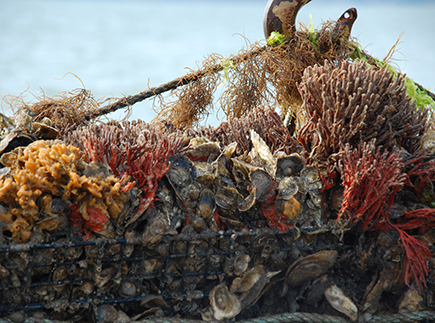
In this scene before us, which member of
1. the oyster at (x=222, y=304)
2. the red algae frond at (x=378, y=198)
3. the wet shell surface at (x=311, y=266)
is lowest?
the oyster at (x=222, y=304)

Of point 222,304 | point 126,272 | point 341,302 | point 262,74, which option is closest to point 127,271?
point 126,272

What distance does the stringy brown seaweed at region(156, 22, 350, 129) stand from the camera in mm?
2809

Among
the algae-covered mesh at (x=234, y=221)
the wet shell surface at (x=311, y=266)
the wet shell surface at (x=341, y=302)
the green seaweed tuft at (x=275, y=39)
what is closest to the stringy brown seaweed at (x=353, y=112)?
the algae-covered mesh at (x=234, y=221)

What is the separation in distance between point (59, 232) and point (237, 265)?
0.71 metres

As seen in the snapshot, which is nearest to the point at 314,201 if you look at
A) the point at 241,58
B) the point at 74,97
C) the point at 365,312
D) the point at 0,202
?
the point at 365,312

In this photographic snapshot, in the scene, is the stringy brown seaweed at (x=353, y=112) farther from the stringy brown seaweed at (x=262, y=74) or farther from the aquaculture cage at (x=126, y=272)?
the stringy brown seaweed at (x=262, y=74)

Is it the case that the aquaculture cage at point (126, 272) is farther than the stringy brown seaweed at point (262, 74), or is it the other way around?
the stringy brown seaweed at point (262, 74)

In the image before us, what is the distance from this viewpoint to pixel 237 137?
2.04m

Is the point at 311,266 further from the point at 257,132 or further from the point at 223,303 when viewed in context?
the point at 257,132

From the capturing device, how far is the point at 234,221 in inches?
61.4

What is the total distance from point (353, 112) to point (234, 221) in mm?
693

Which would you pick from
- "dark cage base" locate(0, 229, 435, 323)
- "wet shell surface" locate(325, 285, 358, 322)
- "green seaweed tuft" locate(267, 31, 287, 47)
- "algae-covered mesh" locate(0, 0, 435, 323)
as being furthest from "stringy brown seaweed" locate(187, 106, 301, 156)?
"green seaweed tuft" locate(267, 31, 287, 47)

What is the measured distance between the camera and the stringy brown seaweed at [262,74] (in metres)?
2.81

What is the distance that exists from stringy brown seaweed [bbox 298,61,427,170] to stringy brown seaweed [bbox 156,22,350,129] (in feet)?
3.46
